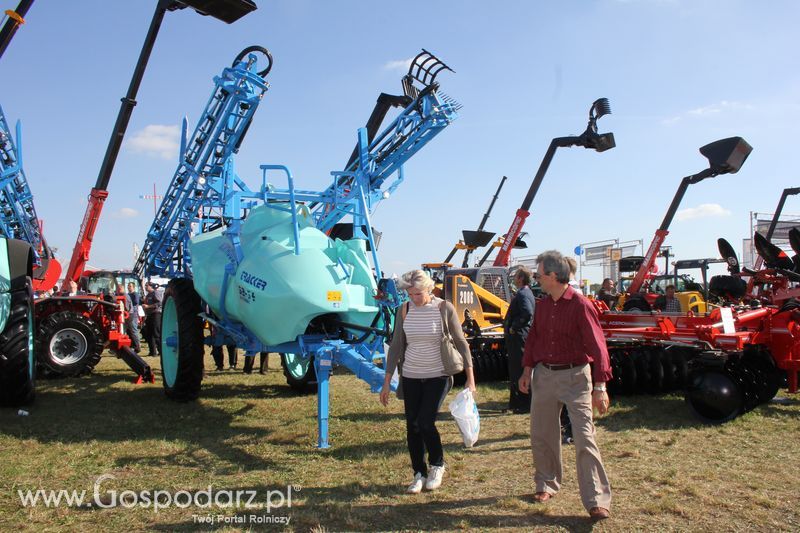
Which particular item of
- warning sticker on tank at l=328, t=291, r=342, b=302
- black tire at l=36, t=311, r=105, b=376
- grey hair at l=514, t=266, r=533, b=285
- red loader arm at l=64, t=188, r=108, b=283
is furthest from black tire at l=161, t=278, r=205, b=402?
red loader arm at l=64, t=188, r=108, b=283

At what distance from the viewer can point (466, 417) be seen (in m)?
4.00

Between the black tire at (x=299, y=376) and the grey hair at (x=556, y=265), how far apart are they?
4.83m

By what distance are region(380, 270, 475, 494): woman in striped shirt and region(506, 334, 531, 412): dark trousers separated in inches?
88.1

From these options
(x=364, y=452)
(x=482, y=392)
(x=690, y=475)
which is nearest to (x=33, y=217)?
(x=482, y=392)

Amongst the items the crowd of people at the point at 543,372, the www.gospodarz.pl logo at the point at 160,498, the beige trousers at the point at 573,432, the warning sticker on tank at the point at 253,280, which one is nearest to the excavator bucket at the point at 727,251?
the crowd of people at the point at 543,372

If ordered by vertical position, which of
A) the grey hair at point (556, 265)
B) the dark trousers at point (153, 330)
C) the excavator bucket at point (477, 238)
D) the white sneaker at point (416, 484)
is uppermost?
the excavator bucket at point (477, 238)

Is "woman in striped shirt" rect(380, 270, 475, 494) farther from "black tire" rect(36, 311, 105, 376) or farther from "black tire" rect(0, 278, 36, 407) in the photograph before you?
"black tire" rect(36, 311, 105, 376)

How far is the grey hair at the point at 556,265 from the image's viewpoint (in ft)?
12.3

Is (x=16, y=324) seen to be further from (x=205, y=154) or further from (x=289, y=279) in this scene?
(x=205, y=154)

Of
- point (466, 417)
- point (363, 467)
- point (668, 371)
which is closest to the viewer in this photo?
point (466, 417)

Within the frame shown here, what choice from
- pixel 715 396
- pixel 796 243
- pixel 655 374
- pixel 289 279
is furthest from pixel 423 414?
pixel 796 243

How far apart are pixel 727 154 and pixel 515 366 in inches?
469

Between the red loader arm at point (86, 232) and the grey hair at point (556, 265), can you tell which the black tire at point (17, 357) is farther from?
the red loader arm at point (86, 232)

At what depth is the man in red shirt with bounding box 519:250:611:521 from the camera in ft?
11.6
